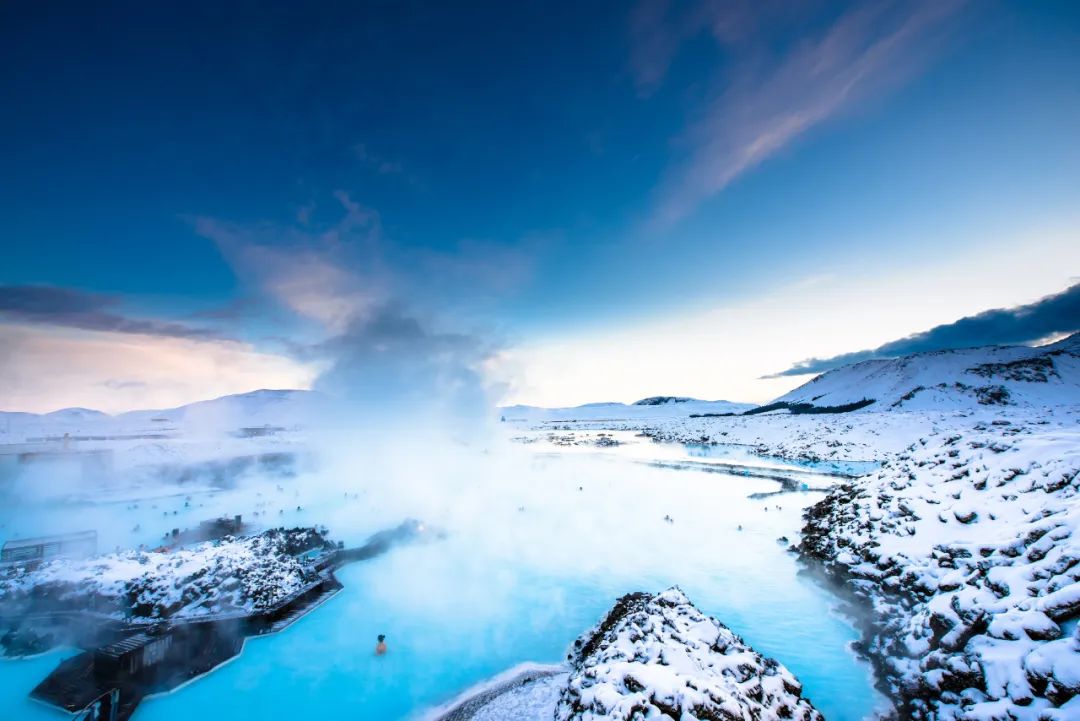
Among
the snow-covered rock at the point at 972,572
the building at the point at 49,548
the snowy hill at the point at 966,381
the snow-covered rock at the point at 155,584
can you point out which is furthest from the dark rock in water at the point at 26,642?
the snowy hill at the point at 966,381

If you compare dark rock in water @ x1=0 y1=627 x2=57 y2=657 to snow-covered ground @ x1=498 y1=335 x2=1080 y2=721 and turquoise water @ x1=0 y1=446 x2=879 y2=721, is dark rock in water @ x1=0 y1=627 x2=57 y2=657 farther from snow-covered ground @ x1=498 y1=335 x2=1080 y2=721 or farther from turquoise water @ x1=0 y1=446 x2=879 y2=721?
snow-covered ground @ x1=498 y1=335 x2=1080 y2=721

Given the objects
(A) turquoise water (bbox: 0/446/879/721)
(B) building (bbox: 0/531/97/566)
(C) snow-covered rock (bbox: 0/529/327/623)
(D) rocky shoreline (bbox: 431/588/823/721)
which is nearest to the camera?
(D) rocky shoreline (bbox: 431/588/823/721)

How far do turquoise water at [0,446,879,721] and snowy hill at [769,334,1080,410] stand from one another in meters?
56.6

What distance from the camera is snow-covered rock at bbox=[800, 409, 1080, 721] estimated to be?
7.43 metres

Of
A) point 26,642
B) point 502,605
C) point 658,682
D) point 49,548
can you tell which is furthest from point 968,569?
point 49,548

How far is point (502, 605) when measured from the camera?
16.0m

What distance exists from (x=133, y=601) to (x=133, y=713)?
5443 mm

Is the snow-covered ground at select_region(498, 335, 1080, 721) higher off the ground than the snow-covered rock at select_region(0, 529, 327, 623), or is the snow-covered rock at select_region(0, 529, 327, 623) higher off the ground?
the snow-covered rock at select_region(0, 529, 327, 623)

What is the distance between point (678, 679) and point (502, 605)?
9517mm

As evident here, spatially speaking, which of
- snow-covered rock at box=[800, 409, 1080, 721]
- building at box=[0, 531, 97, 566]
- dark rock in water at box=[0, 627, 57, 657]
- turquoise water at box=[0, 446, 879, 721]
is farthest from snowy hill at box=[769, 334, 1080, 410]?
building at box=[0, 531, 97, 566]

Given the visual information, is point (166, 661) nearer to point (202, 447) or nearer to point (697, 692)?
point (697, 692)

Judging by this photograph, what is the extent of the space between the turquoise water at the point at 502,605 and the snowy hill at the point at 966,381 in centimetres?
5660

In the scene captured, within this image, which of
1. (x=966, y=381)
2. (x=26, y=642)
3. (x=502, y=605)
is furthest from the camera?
(x=966, y=381)

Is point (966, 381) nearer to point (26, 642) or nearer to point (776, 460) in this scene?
point (776, 460)
